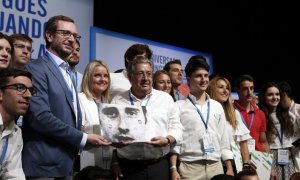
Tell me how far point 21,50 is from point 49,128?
1050 millimetres

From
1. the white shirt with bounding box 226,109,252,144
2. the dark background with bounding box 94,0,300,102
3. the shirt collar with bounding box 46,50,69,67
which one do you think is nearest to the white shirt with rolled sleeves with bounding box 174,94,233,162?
the white shirt with bounding box 226,109,252,144

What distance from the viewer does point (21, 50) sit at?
3.32 metres

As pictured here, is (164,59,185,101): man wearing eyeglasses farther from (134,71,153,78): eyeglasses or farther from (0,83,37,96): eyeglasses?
(0,83,37,96): eyeglasses

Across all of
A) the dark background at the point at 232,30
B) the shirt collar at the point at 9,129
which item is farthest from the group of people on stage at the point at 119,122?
the dark background at the point at 232,30

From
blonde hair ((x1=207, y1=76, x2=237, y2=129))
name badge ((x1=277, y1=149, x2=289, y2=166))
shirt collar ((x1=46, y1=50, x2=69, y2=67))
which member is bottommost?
name badge ((x1=277, y1=149, x2=289, y2=166))

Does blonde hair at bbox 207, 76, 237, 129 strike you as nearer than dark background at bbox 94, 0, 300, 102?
Yes

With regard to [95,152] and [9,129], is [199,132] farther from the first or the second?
[9,129]

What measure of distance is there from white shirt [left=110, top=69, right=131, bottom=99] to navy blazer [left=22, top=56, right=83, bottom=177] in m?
1.03

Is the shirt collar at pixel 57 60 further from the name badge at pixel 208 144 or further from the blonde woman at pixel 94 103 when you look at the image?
the name badge at pixel 208 144

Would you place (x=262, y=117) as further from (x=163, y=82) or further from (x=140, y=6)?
(x=140, y=6)

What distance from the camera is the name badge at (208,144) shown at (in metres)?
3.51

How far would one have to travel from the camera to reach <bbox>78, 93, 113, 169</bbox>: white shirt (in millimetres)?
3084

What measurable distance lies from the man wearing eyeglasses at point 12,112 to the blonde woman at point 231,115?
2119mm

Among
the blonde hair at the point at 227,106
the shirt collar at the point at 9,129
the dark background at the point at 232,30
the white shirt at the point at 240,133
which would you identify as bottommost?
the white shirt at the point at 240,133
